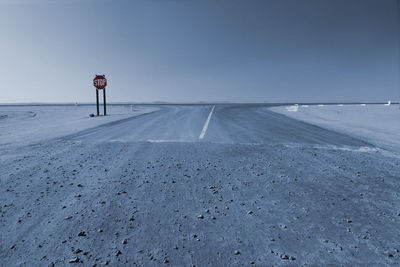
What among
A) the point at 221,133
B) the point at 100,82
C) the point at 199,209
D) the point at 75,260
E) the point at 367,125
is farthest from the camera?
the point at 100,82

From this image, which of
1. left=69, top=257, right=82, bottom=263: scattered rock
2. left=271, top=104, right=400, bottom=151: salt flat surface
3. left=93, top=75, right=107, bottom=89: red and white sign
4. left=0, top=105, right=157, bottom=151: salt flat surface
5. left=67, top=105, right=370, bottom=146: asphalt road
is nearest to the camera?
left=69, top=257, right=82, bottom=263: scattered rock

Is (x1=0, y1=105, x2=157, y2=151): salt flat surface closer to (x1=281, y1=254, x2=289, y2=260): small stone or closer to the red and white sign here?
the red and white sign

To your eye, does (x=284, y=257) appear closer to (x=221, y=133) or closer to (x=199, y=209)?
(x=199, y=209)

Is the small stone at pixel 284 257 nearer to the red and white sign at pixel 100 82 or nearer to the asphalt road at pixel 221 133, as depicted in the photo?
the asphalt road at pixel 221 133

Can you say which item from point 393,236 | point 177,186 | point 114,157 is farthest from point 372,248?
point 114,157

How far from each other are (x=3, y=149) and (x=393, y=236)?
8.90 meters

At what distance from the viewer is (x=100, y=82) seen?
733 inches

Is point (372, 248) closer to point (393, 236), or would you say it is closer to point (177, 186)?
point (393, 236)

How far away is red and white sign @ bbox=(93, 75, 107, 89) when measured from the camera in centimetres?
1853

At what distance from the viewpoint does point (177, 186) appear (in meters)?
3.47

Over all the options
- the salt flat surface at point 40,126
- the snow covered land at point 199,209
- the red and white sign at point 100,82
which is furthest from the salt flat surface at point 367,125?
the red and white sign at point 100,82

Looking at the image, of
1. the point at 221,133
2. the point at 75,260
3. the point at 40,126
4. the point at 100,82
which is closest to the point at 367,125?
the point at 221,133

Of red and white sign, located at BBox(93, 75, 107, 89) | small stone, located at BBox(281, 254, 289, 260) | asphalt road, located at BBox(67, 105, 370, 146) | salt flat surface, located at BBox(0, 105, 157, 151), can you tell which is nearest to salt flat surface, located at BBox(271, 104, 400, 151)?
asphalt road, located at BBox(67, 105, 370, 146)

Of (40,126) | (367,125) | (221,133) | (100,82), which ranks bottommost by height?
(40,126)
